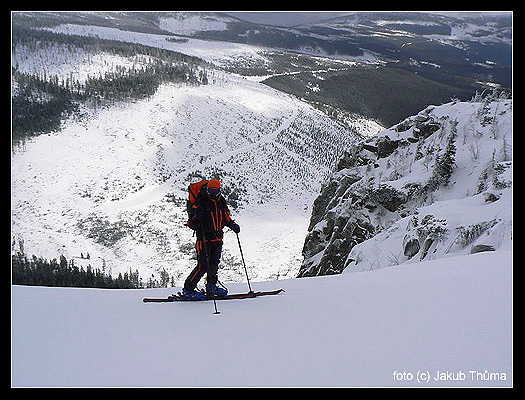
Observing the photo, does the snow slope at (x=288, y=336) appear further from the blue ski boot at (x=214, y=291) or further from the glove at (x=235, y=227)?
the glove at (x=235, y=227)

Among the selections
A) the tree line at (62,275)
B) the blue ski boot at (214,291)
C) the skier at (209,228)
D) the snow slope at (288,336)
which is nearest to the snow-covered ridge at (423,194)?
the snow slope at (288,336)

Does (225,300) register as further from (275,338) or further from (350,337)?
(350,337)

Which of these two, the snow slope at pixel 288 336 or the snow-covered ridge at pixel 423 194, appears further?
the snow-covered ridge at pixel 423 194

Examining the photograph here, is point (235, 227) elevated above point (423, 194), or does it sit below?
above

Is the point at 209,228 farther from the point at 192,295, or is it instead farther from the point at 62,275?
the point at 62,275

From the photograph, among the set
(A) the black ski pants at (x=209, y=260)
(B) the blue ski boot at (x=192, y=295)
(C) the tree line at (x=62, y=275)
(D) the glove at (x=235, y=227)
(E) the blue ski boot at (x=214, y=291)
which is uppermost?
(D) the glove at (x=235, y=227)

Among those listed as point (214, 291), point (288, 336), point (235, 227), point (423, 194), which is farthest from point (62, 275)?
point (288, 336)

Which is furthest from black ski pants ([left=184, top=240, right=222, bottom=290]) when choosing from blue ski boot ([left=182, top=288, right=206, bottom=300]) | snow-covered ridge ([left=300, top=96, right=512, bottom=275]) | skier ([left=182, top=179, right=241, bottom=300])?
snow-covered ridge ([left=300, top=96, right=512, bottom=275])
